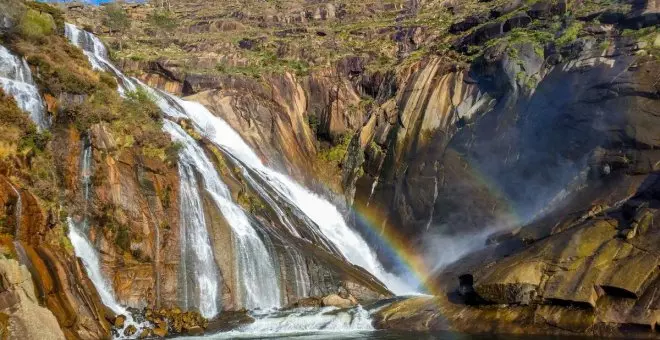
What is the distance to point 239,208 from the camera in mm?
34219

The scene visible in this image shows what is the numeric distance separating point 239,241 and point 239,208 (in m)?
3.09

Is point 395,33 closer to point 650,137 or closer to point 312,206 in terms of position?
point 312,206

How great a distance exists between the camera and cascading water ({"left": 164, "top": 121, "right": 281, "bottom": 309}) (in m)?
30.6

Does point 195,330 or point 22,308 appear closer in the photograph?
point 22,308

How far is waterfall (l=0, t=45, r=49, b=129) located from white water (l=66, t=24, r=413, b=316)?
8.37m

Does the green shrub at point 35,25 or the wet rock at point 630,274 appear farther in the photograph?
the green shrub at point 35,25

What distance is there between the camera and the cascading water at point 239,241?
30562 millimetres

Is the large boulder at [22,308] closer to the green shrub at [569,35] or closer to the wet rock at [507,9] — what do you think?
the green shrub at [569,35]

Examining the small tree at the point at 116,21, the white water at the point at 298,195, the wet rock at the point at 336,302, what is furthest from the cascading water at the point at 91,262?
the small tree at the point at 116,21

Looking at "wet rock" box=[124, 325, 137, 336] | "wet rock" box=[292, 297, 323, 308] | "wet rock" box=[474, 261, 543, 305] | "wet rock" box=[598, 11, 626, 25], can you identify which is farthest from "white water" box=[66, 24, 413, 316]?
"wet rock" box=[598, 11, 626, 25]

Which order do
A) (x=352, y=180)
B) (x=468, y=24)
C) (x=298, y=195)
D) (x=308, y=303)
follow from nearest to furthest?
(x=308, y=303)
(x=298, y=195)
(x=352, y=180)
(x=468, y=24)

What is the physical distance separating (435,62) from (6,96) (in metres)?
37.5

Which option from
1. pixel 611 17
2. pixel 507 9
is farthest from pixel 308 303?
pixel 507 9

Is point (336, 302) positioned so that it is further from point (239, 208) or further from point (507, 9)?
point (507, 9)
